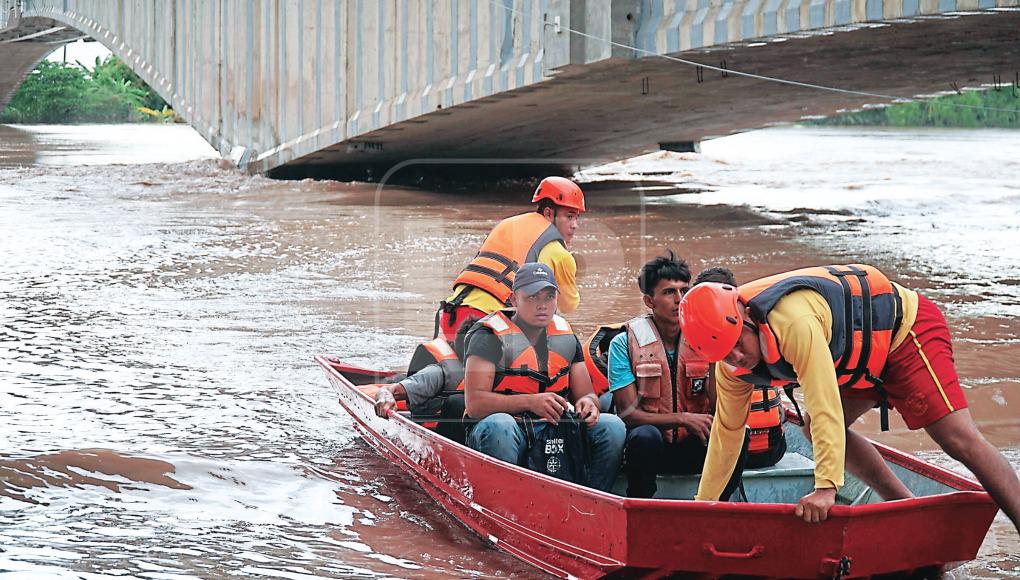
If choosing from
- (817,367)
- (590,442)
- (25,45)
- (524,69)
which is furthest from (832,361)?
Result: (25,45)

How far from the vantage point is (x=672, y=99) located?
793 inches

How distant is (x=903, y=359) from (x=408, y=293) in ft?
27.0

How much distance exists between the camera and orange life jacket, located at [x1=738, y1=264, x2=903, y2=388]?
4.99 m

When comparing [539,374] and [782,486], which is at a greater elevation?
[539,374]

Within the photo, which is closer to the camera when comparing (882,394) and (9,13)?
(882,394)

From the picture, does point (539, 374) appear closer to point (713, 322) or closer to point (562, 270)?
point (562, 270)

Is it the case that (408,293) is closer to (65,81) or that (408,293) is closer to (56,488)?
(56,488)

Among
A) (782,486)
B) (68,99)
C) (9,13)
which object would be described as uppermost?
(9,13)

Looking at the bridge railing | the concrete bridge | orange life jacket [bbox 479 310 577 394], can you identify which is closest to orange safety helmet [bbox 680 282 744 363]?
orange life jacket [bbox 479 310 577 394]

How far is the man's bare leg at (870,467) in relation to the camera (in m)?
5.65

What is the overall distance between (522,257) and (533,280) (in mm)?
Result: 1238

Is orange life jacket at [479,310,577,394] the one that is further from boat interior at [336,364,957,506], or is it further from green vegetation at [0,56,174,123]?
green vegetation at [0,56,174,123]

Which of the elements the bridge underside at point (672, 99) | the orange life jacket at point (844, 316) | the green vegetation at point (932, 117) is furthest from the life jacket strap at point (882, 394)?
the green vegetation at point (932, 117)

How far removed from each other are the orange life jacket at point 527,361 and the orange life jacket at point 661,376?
0.32 meters
